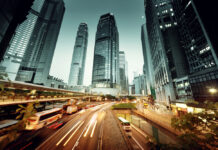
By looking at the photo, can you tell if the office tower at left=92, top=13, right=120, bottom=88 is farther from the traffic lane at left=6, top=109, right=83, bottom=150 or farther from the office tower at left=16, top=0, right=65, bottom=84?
the traffic lane at left=6, top=109, right=83, bottom=150

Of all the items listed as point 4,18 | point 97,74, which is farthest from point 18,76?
point 4,18

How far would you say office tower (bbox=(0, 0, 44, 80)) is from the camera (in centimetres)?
9081

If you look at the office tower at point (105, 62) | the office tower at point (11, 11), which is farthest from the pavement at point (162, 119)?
the office tower at point (105, 62)

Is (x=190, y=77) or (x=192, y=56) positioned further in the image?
(x=192, y=56)

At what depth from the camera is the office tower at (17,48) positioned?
90812mm

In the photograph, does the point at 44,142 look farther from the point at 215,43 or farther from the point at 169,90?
the point at 215,43

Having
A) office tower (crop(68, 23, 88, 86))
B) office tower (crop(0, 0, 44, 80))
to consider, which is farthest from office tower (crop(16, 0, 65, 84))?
office tower (crop(68, 23, 88, 86))

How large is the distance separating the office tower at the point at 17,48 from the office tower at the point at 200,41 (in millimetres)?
157578

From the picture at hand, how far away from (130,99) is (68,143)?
80165 mm

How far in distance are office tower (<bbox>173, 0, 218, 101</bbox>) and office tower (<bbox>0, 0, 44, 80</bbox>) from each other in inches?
6204

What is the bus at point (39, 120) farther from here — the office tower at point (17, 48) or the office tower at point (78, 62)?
the office tower at point (78, 62)

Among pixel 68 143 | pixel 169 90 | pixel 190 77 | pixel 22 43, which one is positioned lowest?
pixel 68 143

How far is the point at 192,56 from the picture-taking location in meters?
45.1

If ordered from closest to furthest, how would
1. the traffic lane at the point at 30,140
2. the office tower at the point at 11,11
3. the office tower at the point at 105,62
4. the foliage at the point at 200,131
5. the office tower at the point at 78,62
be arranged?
the foliage at the point at 200,131
the traffic lane at the point at 30,140
the office tower at the point at 11,11
the office tower at the point at 105,62
the office tower at the point at 78,62
